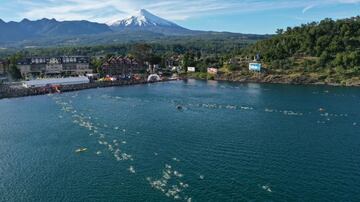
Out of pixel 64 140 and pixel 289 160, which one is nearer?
pixel 289 160

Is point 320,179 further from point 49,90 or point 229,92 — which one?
point 49,90

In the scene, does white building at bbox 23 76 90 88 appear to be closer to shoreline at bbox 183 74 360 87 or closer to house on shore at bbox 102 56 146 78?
house on shore at bbox 102 56 146 78

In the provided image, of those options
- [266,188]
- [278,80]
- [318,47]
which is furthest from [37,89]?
[318,47]

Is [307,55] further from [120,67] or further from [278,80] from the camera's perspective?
[120,67]

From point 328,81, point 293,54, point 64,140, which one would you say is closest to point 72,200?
point 64,140

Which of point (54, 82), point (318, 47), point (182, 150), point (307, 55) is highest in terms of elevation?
point (318, 47)

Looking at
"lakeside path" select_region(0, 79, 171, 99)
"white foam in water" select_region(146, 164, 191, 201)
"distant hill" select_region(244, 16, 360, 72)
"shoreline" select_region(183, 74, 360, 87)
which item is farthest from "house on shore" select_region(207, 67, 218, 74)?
"white foam in water" select_region(146, 164, 191, 201)
